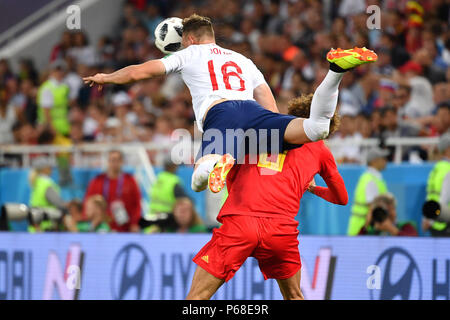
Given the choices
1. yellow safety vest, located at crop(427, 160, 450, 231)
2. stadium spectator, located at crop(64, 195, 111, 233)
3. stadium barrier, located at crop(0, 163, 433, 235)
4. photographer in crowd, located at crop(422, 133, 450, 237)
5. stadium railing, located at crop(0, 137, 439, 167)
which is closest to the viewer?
photographer in crowd, located at crop(422, 133, 450, 237)

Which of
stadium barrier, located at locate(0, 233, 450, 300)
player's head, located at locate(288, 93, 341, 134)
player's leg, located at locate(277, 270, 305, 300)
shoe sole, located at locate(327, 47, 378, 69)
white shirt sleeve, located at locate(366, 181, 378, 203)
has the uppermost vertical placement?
shoe sole, located at locate(327, 47, 378, 69)

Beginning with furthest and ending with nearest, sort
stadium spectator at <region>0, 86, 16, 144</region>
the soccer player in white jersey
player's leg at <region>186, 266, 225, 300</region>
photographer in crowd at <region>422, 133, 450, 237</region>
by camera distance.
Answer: stadium spectator at <region>0, 86, 16, 144</region> < photographer in crowd at <region>422, 133, 450, 237</region> < player's leg at <region>186, 266, 225, 300</region> < the soccer player in white jersey

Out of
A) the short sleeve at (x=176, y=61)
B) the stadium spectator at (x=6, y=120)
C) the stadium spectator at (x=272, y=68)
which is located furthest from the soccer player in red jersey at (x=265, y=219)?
the stadium spectator at (x=6, y=120)

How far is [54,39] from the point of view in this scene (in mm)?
18422

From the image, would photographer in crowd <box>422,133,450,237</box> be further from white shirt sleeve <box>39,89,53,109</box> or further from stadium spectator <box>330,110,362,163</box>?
white shirt sleeve <box>39,89,53,109</box>

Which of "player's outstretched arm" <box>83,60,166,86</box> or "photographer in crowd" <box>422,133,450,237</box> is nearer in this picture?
"player's outstretched arm" <box>83,60,166,86</box>

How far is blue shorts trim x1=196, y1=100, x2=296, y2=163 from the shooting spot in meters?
5.60

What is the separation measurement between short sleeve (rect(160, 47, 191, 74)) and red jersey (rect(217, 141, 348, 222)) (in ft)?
2.59

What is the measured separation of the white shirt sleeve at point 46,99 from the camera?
15359mm

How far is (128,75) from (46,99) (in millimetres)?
10180

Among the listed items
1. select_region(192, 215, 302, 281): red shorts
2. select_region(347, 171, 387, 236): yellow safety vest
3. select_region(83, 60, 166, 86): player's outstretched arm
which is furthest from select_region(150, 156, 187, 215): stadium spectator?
select_region(83, 60, 166, 86): player's outstretched arm
